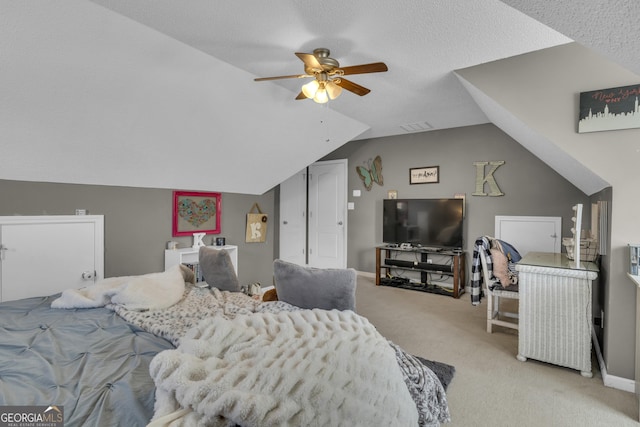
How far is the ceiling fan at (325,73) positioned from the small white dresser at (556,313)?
2.00m

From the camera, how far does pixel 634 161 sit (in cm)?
219

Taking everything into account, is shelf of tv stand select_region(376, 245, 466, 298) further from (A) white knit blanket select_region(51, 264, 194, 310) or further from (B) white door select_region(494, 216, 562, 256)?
(A) white knit blanket select_region(51, 264, 194, 310)

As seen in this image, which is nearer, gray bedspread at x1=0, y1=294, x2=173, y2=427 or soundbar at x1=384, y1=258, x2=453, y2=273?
gray bedspread at x1=0, y1=294, x2=173, y2=427

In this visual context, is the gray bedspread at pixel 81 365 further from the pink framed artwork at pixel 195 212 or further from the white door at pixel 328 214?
the white door at pixel 328 214

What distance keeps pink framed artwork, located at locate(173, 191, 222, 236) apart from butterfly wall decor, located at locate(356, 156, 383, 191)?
2.51m

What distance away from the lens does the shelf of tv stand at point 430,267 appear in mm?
4500

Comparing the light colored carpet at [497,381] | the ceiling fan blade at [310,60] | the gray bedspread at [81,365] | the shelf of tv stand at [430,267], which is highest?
the ceiling fan blade at [310,60]

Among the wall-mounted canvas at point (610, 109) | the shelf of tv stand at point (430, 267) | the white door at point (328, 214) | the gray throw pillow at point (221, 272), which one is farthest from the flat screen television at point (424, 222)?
the gray throw pillow at point (221, 272)

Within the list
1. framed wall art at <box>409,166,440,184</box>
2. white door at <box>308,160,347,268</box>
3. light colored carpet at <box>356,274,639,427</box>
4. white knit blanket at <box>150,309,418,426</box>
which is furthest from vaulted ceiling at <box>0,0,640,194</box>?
white door at <box>308,160,347,268</box>

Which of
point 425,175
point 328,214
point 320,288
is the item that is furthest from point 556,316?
point 328,214

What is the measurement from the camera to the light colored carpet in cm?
197

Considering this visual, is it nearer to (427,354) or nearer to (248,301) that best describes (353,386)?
(248,301)

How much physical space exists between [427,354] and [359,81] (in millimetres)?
2565

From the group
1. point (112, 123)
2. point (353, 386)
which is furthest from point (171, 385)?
point (112, 123)
